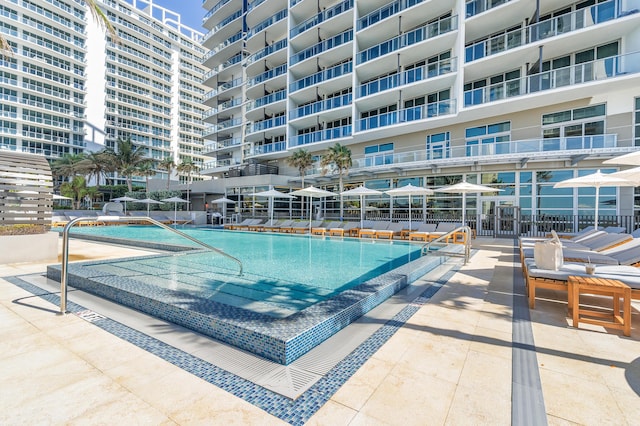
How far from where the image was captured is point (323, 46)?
77.2 ft

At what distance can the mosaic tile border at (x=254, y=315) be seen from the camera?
9.55ft

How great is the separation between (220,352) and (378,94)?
19616 mm

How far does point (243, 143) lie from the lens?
32.2 meters

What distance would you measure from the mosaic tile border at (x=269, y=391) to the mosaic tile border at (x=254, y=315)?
1.26ft

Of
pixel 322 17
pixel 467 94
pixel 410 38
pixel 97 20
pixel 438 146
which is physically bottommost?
pixel 438 146

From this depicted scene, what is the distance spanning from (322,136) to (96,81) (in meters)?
44.2

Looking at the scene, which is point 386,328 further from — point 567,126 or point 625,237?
point 567,126

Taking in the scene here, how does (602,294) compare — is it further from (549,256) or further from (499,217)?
(499,217)

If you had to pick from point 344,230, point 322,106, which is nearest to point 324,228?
point 344,230

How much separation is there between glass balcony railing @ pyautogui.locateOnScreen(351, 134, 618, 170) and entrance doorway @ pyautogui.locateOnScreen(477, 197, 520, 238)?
2.78 meters

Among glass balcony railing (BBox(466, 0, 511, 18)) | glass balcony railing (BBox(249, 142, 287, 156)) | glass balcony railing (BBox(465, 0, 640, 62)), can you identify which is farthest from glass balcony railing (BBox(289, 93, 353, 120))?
glass balcony railing (BBox(466, 0, 511, 18))

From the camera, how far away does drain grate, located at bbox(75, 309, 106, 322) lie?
3764 millimetres

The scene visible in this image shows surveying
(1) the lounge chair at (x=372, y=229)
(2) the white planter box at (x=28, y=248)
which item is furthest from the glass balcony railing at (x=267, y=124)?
(2) the white planter box at (x=28, y=248)

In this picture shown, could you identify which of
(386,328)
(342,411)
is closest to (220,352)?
(342,411)
